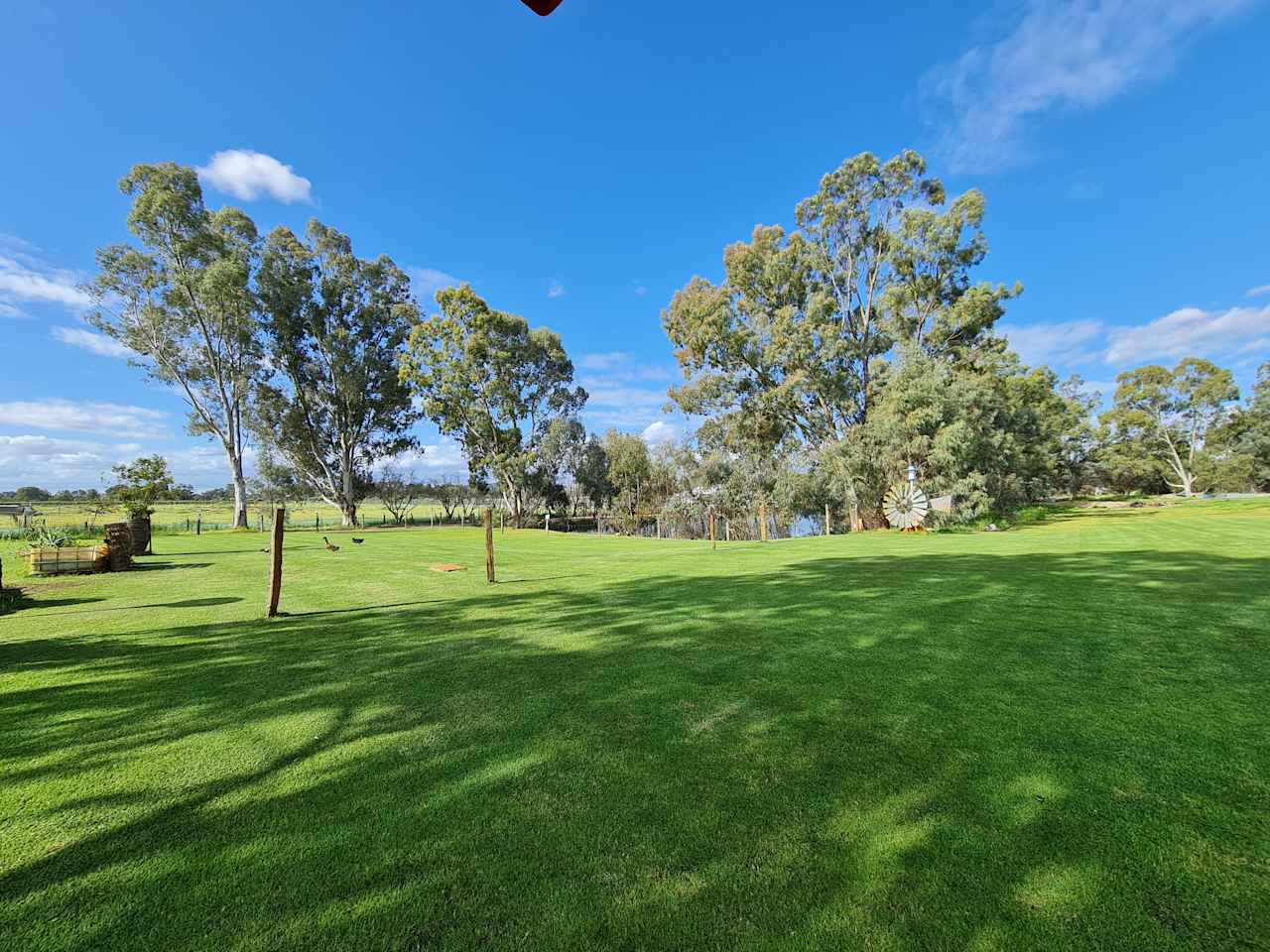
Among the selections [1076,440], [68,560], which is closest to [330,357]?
[68,560]

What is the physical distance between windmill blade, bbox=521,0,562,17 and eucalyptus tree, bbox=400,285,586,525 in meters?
31.6

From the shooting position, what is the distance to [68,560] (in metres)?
10.0

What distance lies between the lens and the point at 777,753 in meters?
2.61

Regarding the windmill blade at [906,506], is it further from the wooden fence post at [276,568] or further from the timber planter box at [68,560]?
the timber planter box at [68,560]

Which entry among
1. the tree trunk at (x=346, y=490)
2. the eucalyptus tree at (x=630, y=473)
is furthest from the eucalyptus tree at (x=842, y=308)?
the tree trunk at (x=346, y=490)

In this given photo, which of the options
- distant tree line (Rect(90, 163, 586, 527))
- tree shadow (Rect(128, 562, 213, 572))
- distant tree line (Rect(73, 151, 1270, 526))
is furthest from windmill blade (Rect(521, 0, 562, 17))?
distant tree line (Rect(90, 163, 586, 527))

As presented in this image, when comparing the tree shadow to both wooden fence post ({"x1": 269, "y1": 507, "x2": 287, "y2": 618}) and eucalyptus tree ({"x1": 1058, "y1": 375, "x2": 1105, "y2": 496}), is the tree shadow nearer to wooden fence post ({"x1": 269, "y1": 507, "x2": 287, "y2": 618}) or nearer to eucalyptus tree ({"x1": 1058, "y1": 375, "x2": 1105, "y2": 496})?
wooden fence post ({"x1": 269, "y1": 507, "x2": 287, "y2": 618})

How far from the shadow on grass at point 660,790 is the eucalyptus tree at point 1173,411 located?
5557cm

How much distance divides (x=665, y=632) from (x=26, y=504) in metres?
33.5

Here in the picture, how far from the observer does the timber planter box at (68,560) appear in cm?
982

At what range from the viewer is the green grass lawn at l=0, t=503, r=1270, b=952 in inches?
62.6

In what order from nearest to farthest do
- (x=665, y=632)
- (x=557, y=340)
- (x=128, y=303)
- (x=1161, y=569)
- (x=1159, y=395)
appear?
1. (x=665, y=632)
2. (x=1161, y=569)
3. (x=128, y=303)
4. (x=557, y=340)
5. (x=1159, y=395)

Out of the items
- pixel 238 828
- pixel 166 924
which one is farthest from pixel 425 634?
pixel 166 924

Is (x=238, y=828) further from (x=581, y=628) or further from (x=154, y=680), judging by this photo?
(x=581, y=628)
